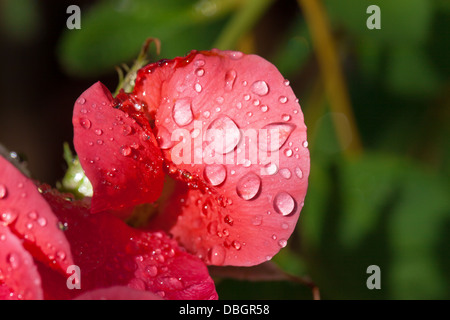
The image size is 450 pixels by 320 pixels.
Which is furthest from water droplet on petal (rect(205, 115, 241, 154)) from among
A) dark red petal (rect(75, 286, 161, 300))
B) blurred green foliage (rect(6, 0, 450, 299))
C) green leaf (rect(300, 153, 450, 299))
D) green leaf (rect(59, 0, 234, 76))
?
green leaf (rect(59, 0, 234, 76))

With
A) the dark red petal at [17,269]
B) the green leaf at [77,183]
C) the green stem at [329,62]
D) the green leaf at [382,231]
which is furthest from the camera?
the green stem at [329,62]

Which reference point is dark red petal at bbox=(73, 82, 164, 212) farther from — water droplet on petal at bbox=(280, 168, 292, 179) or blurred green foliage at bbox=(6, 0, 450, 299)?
blurred green foliage at bbox=(6, 0, 450, 299)

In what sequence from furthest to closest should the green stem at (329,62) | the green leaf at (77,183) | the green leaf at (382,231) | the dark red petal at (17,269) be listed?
the green stem at (329,62) → the green leaf at (382,231) → the green leaf at (77,183) → the dark red petal at (17,269)

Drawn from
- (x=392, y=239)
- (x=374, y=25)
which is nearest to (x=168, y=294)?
(x=392, y=239)

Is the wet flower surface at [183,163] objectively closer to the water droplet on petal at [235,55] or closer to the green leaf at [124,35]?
the water droplet on petal at [235,55]

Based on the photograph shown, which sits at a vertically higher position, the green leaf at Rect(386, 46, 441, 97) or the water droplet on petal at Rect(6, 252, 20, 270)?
the green leaf at Rect(386, 46, 441, 97)

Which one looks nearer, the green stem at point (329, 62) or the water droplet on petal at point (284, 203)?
the water droplet on petal at point (284, 203)

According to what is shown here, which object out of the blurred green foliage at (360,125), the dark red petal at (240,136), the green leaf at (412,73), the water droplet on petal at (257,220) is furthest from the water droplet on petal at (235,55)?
the green leaf at (412,73)
